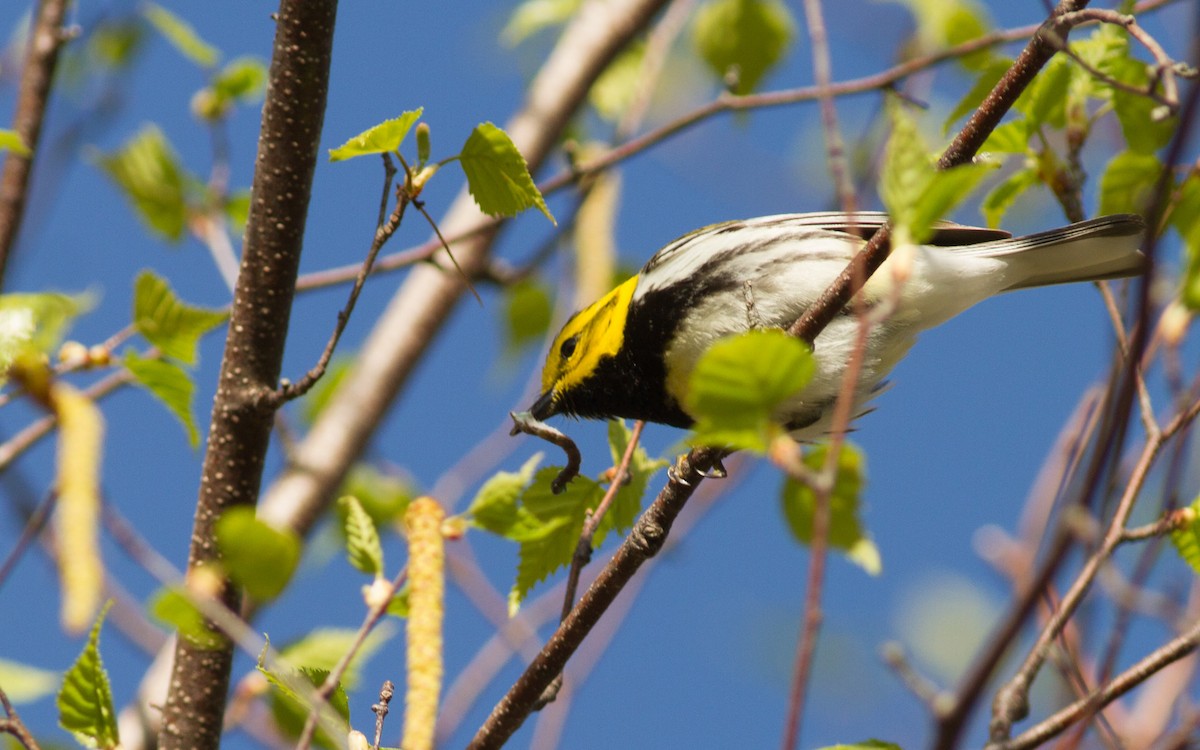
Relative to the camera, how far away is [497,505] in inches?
77.6

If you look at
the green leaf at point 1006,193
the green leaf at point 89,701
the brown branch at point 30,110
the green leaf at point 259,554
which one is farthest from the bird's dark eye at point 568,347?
the green leaf at point 259,554

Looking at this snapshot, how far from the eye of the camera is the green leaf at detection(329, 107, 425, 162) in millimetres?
1589

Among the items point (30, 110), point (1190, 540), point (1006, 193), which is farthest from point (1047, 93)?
point (30, 110)

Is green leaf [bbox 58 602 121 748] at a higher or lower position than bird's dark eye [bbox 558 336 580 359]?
lower

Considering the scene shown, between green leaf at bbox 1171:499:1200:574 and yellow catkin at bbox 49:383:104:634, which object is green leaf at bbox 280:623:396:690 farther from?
green leaf at bbox 1171:499:1200:574

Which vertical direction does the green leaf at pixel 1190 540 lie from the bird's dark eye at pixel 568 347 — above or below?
below

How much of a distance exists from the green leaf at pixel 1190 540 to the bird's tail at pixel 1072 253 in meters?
0.78

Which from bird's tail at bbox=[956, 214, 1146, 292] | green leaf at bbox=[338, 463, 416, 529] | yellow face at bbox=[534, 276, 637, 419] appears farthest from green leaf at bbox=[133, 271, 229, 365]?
bird's tail at bbox=[956, 214, 1146, 292]

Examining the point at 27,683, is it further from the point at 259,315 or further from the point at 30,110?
the point at 30,110

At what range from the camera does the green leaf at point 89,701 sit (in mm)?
1580

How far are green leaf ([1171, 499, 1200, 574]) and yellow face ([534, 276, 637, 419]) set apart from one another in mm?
1297

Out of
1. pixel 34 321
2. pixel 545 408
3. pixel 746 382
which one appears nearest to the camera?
→ pixel 746 382

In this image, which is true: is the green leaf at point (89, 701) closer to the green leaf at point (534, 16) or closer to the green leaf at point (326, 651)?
the green leaf at point (326, 651)

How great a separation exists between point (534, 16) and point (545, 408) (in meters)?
1.36
